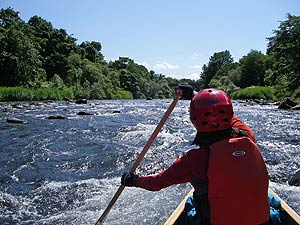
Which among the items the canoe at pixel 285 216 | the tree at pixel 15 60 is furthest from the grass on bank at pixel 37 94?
the canoe at pixel 285 216

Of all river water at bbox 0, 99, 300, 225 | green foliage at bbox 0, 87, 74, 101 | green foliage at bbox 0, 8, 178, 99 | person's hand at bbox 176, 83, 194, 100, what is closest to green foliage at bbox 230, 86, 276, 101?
green foliage at bbox 0, 8, 178, 99

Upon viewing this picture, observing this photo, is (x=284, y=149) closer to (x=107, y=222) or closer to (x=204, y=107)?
(x=107, y=222)

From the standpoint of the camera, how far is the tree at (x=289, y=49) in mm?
32844

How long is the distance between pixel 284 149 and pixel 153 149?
3743 millimetres

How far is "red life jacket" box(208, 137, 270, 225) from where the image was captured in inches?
90.8

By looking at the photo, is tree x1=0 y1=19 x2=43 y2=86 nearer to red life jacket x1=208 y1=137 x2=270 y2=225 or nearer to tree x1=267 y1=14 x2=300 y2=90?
tree x1=267 y1=14 x2=300 y2=90

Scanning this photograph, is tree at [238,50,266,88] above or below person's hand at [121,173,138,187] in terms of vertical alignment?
above

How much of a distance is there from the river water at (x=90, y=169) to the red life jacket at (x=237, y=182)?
2731mm

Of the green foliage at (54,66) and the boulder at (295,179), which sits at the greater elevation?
the green foliage at (54,66)

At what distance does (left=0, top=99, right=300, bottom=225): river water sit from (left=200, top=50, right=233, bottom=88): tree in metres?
110

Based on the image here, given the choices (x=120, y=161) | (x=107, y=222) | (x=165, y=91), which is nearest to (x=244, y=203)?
(x=107, y=222)

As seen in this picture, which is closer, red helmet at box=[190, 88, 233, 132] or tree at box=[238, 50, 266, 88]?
red helmet at box=[190, 88, 233, 132]

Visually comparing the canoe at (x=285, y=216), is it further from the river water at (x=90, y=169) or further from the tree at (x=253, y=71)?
the tree at (x=253, y=71)

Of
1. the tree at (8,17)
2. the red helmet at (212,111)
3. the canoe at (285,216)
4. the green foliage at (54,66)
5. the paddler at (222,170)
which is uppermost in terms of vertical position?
the tree at (8,17)
